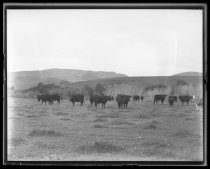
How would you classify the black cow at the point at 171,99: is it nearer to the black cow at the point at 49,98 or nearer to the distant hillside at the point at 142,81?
the distant hillside at the point at 142,81

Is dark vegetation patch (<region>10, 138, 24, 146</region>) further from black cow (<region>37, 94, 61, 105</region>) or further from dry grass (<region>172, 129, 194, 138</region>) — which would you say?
dry grass (<region>172, 129, 194, 138</region>)

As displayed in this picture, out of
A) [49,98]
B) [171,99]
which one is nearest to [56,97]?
[49,98]

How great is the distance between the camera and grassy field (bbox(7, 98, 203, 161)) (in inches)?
116

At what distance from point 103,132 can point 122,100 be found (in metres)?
0.35

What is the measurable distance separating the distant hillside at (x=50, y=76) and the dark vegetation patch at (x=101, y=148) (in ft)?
2.00

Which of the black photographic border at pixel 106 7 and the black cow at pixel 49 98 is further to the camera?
the black cow at pixel 49 98

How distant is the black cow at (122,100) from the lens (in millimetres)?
3000

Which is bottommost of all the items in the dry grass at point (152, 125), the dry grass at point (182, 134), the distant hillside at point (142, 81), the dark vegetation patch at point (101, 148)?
the dark vegetation patch at point (101, 148)

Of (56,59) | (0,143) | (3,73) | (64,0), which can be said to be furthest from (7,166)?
(64,0)

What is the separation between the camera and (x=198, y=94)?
295 cm

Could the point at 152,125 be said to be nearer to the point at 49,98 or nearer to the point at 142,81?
the point at 142,81

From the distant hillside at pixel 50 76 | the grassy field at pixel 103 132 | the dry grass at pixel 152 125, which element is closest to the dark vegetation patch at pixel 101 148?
the grassy field at pixel 103 132

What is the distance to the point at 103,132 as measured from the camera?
9.73 ft

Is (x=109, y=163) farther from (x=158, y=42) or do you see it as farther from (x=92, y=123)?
(x=158, y=42)
